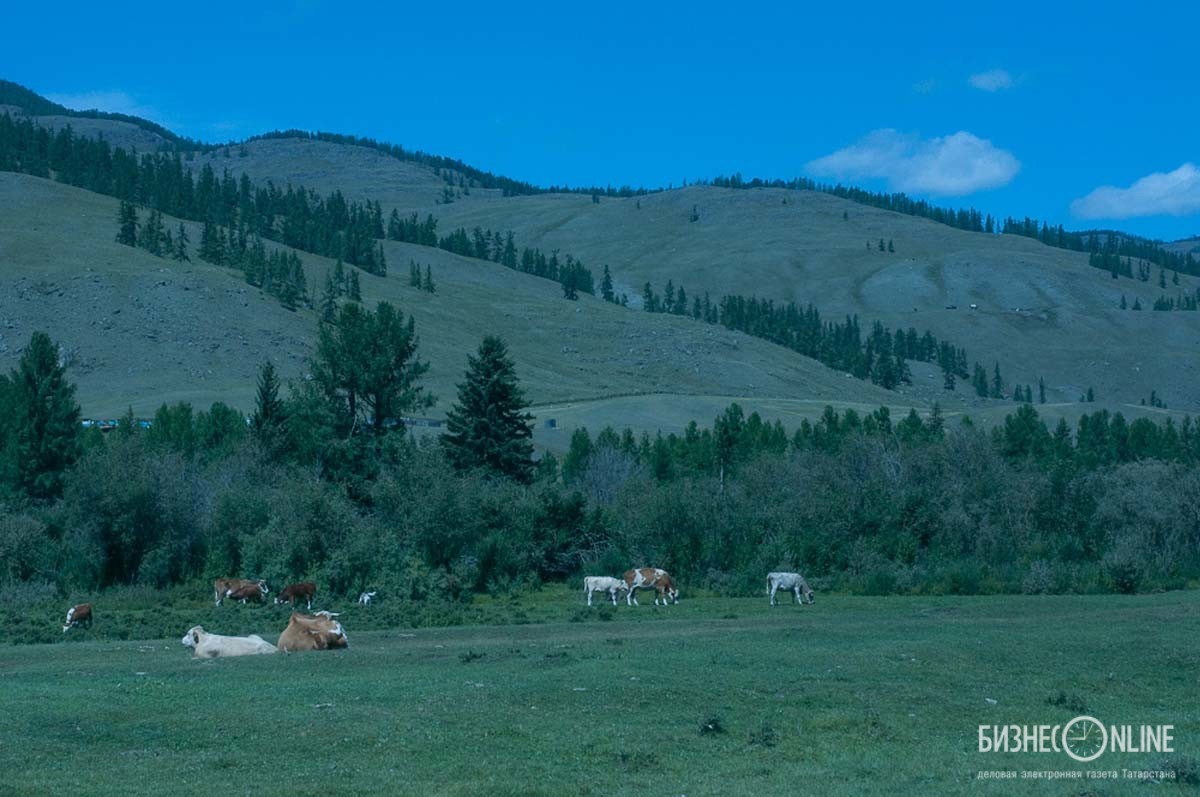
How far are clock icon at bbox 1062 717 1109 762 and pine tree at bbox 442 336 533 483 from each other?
41403 millimetres

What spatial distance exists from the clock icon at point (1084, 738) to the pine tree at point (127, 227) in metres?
153

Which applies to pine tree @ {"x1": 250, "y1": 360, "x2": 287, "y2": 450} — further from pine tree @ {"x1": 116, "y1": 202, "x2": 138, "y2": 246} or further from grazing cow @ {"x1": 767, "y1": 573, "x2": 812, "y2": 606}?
pine tree @ {"x1": 116, "y1": 202, "x2": 138, "y2": 246}

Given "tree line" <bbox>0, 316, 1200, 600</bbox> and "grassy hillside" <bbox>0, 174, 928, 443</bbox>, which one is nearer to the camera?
"tree line" <bbox>0, 316, 1200, 600</bbox>

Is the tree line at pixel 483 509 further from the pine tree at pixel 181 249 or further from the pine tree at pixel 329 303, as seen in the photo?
the pine tree at pixel 181 249

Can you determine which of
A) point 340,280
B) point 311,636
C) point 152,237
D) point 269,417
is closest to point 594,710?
point 311,636

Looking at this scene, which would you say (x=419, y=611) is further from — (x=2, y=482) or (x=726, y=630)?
(x=2, y=482)

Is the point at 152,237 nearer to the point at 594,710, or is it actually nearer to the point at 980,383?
the point at 980,383

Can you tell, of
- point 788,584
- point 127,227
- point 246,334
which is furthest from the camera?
point 127,227

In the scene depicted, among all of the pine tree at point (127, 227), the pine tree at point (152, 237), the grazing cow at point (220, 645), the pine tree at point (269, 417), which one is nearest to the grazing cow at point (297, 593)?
the grazing cow at point (220, 645)

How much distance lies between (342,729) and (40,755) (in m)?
3.21

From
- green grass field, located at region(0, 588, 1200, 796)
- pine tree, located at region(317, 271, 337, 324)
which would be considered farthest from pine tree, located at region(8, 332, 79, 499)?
pine tree, located at region(317, 271, 337, 324)

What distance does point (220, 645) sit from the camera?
877 inches

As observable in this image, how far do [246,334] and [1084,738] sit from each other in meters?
118

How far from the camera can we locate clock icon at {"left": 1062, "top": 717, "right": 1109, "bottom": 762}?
1367 centimetres
